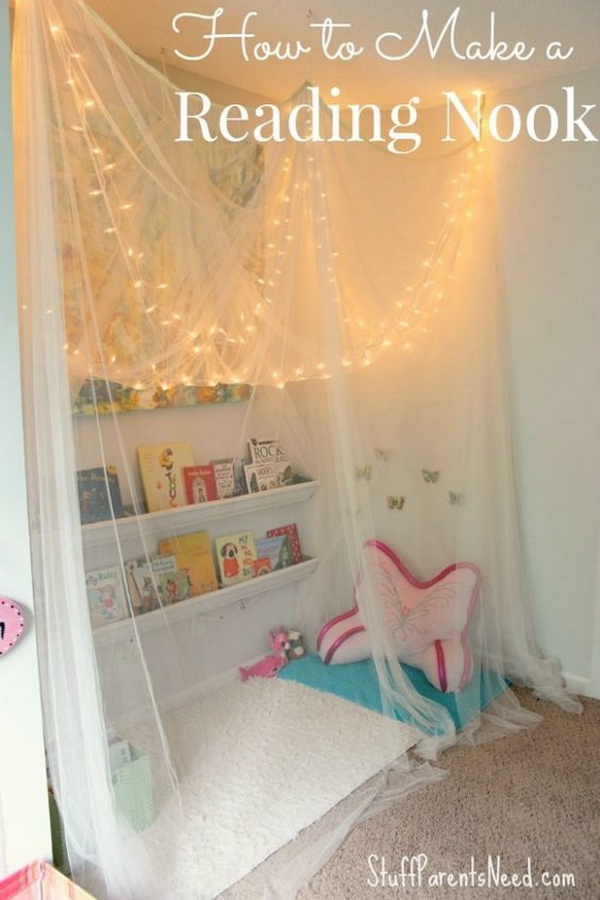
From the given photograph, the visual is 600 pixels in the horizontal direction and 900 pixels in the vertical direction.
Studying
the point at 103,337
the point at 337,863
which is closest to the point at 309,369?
the point at 103,337

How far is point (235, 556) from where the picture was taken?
301 centimetres

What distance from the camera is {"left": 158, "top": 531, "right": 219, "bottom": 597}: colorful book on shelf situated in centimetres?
274

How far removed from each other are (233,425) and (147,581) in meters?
0.79

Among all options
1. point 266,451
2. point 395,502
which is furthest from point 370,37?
point 395,502

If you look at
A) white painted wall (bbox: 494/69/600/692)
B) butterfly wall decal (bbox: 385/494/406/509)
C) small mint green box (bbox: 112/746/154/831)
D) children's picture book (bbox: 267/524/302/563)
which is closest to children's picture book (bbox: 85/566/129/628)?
small mint green box (bbox: 112/746/154/831)

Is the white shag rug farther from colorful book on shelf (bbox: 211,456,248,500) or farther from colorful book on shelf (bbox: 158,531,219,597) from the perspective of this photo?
colorful book on shelf (bbox: 211,456,248,500)

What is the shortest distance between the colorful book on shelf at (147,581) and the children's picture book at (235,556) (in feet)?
1.11

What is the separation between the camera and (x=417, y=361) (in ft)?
Result: 9.66

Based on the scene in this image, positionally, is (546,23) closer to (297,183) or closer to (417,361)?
(297,183)

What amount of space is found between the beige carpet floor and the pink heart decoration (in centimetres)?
92

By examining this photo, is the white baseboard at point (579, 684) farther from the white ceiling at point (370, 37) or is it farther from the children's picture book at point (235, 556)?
the white ceiling at point (370, 37)

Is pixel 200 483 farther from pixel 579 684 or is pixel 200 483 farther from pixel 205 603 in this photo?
pixel 579 684

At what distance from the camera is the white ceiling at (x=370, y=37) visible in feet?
7.26

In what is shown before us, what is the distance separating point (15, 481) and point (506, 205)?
2.33m
